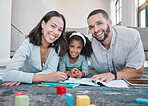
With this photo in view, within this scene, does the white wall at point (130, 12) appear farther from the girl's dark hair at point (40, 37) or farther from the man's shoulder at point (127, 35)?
the girl's dark hair at point (40, 37)

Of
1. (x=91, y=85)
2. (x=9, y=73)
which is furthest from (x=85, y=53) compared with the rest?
(x=9, y=73)

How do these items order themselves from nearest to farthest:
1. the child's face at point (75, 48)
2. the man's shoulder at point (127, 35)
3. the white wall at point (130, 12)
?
the man's shoulder at point (127, 35) < the child's face at point (75, 48) < the white wall at point (130, 12)

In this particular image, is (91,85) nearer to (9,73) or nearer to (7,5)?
(9,73)

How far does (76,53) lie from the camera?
1496mm

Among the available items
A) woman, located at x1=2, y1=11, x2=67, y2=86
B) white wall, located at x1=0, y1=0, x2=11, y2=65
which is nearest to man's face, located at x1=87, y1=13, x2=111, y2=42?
woman, located at x1=2, y1=11, x2=67, y2=86

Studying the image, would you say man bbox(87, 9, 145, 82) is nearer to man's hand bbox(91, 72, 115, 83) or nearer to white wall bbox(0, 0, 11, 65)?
man's hand bbox(91, 72, 115, 83)

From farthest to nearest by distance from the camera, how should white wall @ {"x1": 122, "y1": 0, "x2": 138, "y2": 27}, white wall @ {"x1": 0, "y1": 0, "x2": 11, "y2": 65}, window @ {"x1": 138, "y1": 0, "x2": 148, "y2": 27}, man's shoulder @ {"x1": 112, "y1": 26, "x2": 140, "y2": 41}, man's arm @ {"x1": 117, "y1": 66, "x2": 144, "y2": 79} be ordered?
white wall @ {"x1": 0, "y1": 0, "x2": 11, "y2": 65} < white wall @ {"x1": 122, "y1": 0, "x2": 138, "y2": 27} < window @ {"x1": 138, "y1": 0, "x2": 148, "y2": 27} < man's shoulder @ {"x1": 112, "y1": 26, "x2": 140, "y2": 41} < man's arm @ {"x1": 117, "y1": 66, "x2": 144, "y2": 79}

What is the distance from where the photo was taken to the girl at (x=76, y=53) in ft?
4.94

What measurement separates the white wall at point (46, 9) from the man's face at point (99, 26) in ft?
16.9

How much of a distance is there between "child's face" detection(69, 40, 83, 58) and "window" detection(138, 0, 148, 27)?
2853 millimetres

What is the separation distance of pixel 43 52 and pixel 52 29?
8.5 inches

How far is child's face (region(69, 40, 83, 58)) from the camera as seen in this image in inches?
58.7

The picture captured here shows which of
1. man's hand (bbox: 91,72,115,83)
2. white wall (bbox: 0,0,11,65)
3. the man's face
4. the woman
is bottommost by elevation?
man's hand (bbox: 91,72,115,83)

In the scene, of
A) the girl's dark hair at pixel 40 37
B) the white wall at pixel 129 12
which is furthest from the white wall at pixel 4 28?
the girl's dark hair at pixel 40 37
